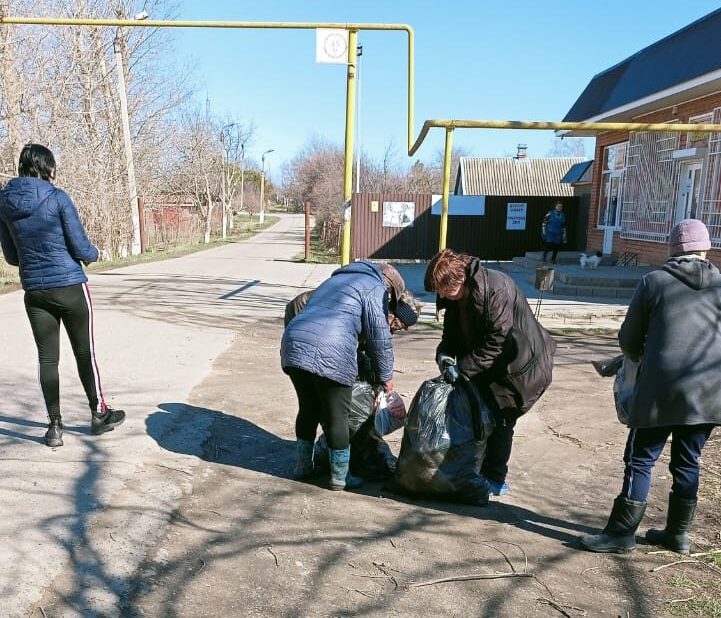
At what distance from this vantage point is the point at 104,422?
4.34m

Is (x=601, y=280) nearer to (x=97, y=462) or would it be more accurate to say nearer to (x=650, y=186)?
(x=650, y=186)

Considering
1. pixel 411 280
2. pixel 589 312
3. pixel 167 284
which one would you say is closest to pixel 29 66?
pixel 167 284

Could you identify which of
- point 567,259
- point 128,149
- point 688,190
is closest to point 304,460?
point 688,190

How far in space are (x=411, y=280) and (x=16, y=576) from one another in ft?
44.1

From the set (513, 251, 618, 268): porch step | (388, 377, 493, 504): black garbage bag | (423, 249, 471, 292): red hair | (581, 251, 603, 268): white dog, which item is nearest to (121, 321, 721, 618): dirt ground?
(388, 377, 493, 504): black garbage bag

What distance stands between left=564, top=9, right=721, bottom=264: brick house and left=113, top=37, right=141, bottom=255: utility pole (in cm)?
1447

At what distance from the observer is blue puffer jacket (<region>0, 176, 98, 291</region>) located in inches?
150

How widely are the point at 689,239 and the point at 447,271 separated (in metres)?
1.18

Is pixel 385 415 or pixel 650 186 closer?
pixel 385 415

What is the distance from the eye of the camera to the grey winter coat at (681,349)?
292 centimetres

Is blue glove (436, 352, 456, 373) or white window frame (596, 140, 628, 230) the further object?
white window frame (596, 140, 628, 230)

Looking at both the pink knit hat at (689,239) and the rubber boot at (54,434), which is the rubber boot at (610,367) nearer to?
the pink knit hat at (689,239)

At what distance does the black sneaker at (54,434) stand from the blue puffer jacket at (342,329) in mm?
1646

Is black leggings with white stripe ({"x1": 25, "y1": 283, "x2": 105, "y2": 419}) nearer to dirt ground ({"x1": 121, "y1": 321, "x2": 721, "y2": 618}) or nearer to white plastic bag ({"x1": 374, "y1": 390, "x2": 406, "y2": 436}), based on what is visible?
dirt ground ({"x1": 121, "y1": 321, "x2": 721, "y2": 618})
